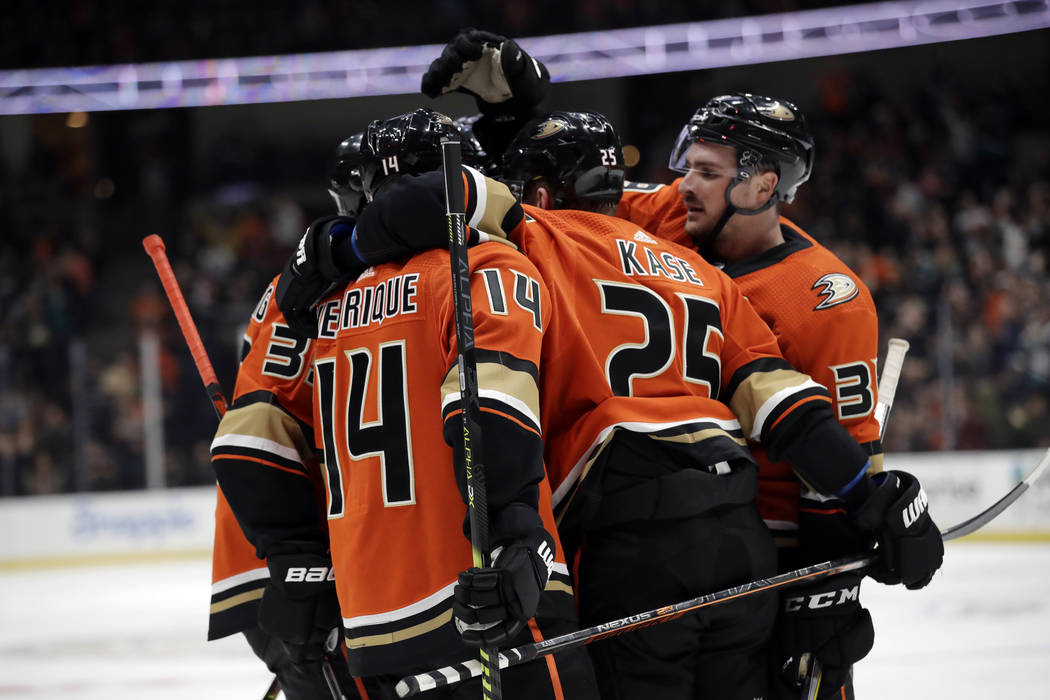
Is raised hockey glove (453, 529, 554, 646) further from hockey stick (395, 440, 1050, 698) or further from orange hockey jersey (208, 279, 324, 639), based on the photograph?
orange hockey jersey (208, 279, 324, 639)

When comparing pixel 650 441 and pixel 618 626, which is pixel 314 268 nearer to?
pixel 650 441

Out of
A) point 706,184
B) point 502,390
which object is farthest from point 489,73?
point 502,390

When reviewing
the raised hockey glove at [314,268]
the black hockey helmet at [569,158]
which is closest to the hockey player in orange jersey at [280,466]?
the raised hockey glove at [314,268]

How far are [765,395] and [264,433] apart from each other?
2.95ft

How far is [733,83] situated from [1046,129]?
2.94 meters

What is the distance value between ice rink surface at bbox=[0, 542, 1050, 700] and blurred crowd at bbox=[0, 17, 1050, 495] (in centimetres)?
94

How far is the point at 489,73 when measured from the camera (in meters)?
2.69

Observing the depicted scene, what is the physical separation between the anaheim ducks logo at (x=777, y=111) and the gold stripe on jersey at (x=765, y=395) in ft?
2.06

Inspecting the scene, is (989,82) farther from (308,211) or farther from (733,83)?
(308,211)

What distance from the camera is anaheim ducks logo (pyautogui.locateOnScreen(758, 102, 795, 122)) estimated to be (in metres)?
2.34

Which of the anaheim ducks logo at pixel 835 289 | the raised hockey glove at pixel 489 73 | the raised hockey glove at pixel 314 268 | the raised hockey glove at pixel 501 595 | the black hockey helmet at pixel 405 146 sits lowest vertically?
the raised hockey glove at pixel 501 595

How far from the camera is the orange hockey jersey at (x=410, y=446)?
1654mm

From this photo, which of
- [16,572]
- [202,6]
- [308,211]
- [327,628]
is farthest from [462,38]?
[202,6]

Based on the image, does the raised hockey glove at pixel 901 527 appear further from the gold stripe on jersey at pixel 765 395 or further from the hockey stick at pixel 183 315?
the hockey stick at pixel 183 315
